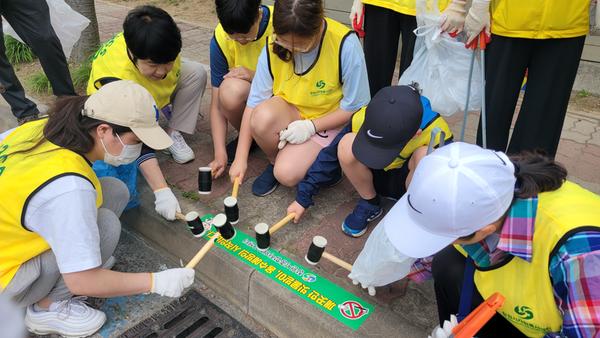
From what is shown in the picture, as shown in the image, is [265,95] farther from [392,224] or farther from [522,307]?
[522,307]

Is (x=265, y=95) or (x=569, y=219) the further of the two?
(x=265, y=95)

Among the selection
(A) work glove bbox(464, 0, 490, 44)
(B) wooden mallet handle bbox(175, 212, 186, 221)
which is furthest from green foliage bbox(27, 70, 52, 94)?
(A) work glove bbox(464, 0, 490, 44)

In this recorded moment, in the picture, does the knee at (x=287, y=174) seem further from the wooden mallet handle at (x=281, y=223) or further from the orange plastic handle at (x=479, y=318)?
the orange plastic handle at (x=479, y=318)

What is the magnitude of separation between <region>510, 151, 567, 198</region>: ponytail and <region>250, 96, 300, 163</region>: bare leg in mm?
1597

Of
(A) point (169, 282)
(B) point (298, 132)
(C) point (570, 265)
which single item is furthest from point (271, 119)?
(C) point (570, 265)

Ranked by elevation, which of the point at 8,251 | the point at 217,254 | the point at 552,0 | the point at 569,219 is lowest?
the point at 217,254

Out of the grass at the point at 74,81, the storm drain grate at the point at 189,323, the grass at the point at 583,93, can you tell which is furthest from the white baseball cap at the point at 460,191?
the grass at the point at 74,81

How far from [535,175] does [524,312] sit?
1.57 feet

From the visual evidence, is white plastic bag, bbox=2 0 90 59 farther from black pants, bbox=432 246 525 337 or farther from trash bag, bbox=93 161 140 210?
black pants, bbox=432 246 525 337

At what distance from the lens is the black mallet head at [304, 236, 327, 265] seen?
7.39 feet

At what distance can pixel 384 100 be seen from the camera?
2.19 metres

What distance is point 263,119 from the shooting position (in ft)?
9.26

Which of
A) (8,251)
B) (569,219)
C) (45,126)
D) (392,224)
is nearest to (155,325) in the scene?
(8,251)

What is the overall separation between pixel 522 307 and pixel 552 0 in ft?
4.90
